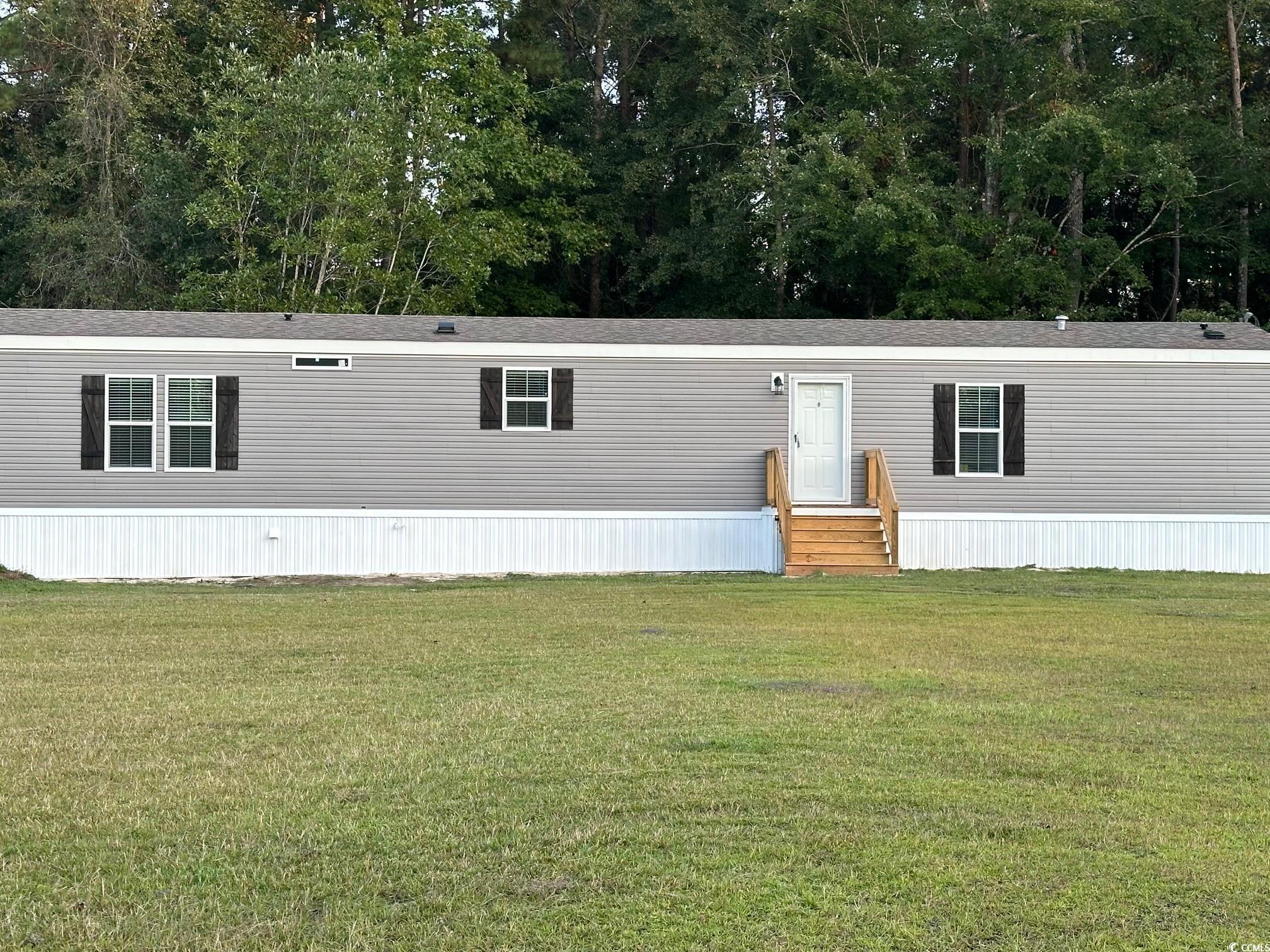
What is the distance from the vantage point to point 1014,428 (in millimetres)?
17906

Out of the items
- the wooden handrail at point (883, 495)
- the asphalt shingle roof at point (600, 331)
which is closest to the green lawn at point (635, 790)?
the wooden handrail at point (883, 495)

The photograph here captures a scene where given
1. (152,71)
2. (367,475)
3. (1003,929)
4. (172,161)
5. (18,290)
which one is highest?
(152,71)

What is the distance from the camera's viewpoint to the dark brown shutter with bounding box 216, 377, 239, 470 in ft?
57.2

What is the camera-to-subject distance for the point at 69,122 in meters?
29.2

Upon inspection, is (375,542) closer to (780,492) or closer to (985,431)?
(780,492)

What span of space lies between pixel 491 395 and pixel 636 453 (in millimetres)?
1893

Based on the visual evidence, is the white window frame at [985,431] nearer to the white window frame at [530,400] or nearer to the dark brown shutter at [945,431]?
the dark brown shutter at [945,431]

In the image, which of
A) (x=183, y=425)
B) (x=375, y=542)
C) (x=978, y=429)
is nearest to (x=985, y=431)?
(x=978, y=429)

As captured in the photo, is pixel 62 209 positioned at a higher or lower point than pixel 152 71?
lower

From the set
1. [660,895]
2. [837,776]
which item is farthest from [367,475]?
[660,895]

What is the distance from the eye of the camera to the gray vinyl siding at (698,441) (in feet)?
57.9

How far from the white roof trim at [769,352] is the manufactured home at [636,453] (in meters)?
0.03

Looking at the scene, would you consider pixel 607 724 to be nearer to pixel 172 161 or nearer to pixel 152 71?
pixel 172 161

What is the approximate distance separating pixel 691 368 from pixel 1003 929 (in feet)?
44.9
